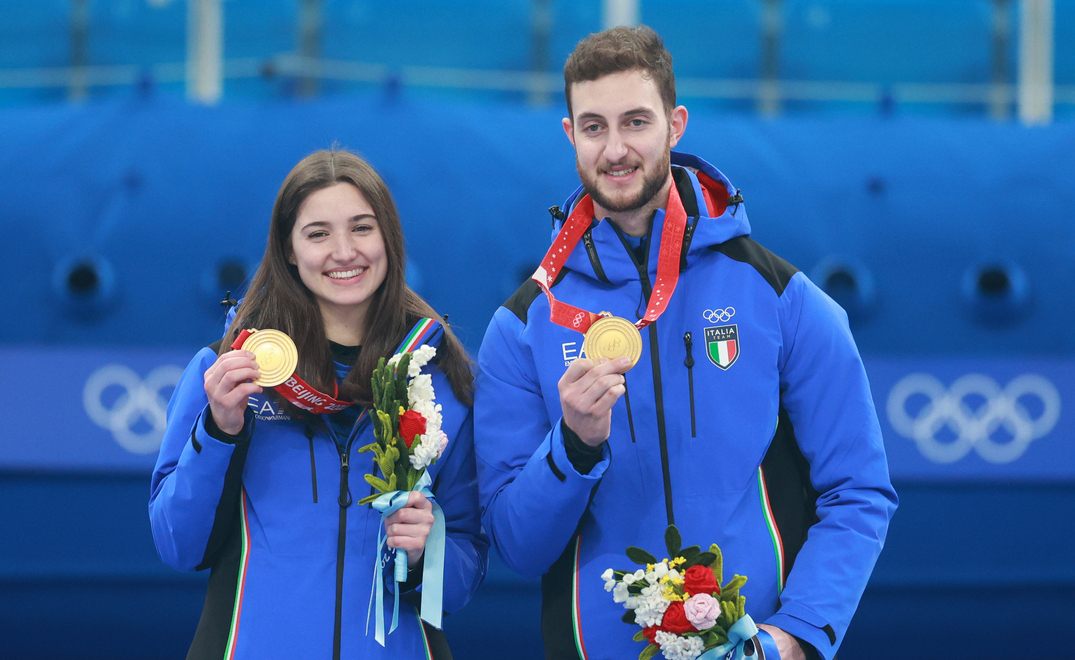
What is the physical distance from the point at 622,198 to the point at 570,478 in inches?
29.7

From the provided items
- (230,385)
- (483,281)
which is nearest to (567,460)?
(230,385)

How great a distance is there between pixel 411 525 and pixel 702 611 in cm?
74

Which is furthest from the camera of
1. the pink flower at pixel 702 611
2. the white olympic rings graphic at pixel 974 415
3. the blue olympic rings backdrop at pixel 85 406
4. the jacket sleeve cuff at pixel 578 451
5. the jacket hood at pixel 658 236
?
the white olympic rings graphic at pixel 974 415

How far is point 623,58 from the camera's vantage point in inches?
103

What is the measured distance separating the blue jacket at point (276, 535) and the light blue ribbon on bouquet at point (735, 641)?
0.71 m

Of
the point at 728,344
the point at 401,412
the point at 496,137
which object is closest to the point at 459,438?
the point at 401,412

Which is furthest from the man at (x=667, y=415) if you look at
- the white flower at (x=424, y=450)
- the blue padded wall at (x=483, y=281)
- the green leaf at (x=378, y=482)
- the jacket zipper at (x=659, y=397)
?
the blue padded wall at (x=483, y=281)

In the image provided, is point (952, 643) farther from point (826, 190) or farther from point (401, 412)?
point (401, 412)

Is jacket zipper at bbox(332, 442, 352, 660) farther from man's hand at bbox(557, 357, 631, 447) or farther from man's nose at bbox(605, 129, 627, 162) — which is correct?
man's nose at bbox(605, 129, 627, 162)

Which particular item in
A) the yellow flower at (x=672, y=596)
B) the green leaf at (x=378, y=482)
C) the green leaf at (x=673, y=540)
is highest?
the green leaf at (x=378, y=482)

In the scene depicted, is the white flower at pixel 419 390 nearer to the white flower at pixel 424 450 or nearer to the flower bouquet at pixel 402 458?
the flower bouquet at pixel 402 458

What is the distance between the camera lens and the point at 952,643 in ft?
19.8

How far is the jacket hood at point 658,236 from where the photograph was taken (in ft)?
9.03

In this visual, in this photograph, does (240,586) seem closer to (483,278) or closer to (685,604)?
(685,604)
